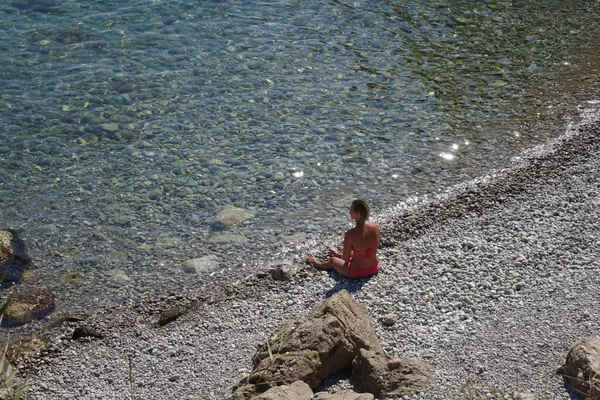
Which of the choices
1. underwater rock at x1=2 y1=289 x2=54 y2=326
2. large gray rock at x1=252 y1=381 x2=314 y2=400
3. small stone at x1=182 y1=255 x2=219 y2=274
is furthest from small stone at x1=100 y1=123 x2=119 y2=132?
large gray rock at x1=252 y1=381 x2=314 y2=400

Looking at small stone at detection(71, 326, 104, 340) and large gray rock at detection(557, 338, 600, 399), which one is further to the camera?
small stone at detection(71, 326, 104, 340)

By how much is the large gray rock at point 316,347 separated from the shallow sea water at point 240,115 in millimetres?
3105

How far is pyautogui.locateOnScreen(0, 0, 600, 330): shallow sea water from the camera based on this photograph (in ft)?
40.4

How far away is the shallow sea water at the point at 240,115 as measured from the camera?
1232 cm

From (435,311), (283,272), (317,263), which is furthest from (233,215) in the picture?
(435,311)

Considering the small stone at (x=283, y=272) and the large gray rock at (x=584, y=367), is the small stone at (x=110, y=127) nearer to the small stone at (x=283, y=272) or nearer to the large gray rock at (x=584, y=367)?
the small stone at (x=283, y=272)

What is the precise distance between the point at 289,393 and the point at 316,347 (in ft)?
3.42

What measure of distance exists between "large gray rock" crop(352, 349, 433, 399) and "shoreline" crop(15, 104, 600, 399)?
0.17 metres

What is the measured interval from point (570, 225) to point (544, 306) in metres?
2.39

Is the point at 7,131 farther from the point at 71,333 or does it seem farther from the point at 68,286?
the point at 71,333

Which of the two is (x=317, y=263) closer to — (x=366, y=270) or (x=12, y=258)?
(x=366, y=270)

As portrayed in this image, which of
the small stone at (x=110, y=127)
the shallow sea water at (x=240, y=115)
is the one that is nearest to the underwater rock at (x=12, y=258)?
the shallow sea water at (x=240, y=115)

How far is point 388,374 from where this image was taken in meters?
7.95

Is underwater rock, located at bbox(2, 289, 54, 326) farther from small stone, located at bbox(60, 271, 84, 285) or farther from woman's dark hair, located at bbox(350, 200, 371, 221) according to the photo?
woman's dark hair, located at bbox(350, 200, 371, 221)
